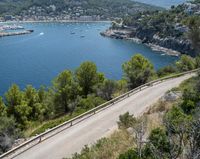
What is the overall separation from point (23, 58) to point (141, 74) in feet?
244

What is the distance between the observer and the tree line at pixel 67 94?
34125 mm

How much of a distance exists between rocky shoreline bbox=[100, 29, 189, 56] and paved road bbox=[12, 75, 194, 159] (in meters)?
93.3

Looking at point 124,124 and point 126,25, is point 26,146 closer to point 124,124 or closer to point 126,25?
point 124,124

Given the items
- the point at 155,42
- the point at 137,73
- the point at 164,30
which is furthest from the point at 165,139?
the point at 164,30

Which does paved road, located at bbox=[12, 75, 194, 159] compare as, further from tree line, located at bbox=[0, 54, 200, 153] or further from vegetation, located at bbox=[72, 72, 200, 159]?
tree line, located at bbox=[0, 54, 200, 153]

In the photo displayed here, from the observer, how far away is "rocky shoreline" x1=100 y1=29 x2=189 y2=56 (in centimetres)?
12116

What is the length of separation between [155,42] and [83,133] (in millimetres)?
123301

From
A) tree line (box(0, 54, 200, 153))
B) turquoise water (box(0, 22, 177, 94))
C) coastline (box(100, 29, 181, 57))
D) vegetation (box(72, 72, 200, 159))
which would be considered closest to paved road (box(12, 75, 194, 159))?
vegetation (box(72, 72, 200, 159))

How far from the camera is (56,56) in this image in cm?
11250

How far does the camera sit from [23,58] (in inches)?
4306

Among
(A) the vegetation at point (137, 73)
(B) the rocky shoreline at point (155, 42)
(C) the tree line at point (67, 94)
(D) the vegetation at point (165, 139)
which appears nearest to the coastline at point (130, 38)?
(B) the rocky shoreline at point (155, 42)

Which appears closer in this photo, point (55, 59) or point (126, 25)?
point (55, 59)

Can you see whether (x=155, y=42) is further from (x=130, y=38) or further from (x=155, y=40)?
(x=130, y=38)

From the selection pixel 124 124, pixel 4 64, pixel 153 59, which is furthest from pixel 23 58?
pixel 124 124
